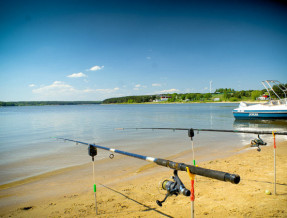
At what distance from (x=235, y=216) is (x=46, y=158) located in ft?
36.7

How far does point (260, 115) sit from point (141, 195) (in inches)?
1058

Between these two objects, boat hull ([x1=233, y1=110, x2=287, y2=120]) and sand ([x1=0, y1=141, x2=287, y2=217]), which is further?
boat hull ([x1=233, y1=110, x2=287, y2=120])

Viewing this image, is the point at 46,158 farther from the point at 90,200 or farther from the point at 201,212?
A: the point at 201,212

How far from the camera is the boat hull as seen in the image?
83.4 ft

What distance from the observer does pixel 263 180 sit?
20.0 ft

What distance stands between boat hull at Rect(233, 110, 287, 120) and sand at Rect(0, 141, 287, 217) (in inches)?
805

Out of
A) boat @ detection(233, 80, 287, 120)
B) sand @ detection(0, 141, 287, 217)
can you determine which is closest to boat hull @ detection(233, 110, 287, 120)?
boat @ detection(233, 80, 287, 120)

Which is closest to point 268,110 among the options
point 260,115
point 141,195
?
point 260,115

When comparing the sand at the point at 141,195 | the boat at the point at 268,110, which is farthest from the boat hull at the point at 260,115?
the sand at the point at 141,195

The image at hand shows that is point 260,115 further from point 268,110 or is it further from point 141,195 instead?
point 141,195

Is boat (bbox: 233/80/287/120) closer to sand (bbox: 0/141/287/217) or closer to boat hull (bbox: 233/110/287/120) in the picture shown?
boat hull (bbox: 233/110/287/120)

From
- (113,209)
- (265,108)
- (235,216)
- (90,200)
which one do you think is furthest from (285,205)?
(265,108)

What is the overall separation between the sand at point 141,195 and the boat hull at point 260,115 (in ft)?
67.1

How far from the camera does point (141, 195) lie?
227 inches
